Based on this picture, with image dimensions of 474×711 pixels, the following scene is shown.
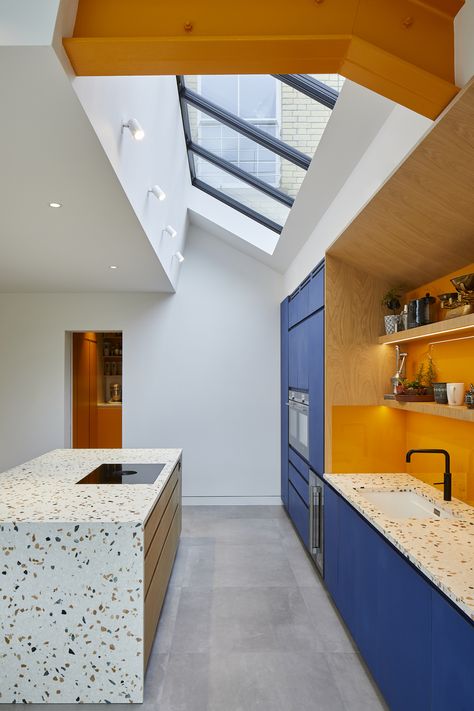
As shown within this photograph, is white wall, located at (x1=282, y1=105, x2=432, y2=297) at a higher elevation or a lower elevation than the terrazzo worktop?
higher

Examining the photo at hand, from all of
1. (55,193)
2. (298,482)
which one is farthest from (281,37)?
(298,482)

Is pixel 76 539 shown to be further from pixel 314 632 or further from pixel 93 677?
pixel 314 632

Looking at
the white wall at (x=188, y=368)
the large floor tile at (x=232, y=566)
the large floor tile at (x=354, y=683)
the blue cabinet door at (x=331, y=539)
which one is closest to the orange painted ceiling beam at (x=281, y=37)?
the blue cabinet door at (x=331, y=539)

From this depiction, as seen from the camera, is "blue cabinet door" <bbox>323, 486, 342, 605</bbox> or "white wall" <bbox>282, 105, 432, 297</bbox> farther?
"blue cabinet door" <bbox>323, 486, 342, 605</bbox>

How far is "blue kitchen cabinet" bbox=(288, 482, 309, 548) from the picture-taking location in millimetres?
3896

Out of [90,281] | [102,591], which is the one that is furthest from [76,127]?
[90,281]

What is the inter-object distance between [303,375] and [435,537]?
2.29m

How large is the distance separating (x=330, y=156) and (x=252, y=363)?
3186mm

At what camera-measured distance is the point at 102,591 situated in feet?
6.94

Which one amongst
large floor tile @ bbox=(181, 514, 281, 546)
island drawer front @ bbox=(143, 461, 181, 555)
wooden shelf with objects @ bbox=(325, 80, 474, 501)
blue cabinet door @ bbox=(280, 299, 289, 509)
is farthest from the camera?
blue cabinet door @ bbox=(280, 299, 289, 509)

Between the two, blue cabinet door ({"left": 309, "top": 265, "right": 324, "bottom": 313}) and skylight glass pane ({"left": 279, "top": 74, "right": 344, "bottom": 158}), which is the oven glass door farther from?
skylight glass pane ({"left": 279, "top": 74, "right": 344, "bottom": 158})

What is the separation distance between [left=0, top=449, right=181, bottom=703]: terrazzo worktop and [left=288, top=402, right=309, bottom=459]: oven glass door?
2.09 meters

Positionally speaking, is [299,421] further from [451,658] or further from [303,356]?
[451,658]

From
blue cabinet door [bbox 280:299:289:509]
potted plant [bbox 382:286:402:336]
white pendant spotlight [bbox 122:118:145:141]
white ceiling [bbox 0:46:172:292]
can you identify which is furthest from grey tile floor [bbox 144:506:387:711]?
white pendant spotlight [bbox 122:118:145:141]
